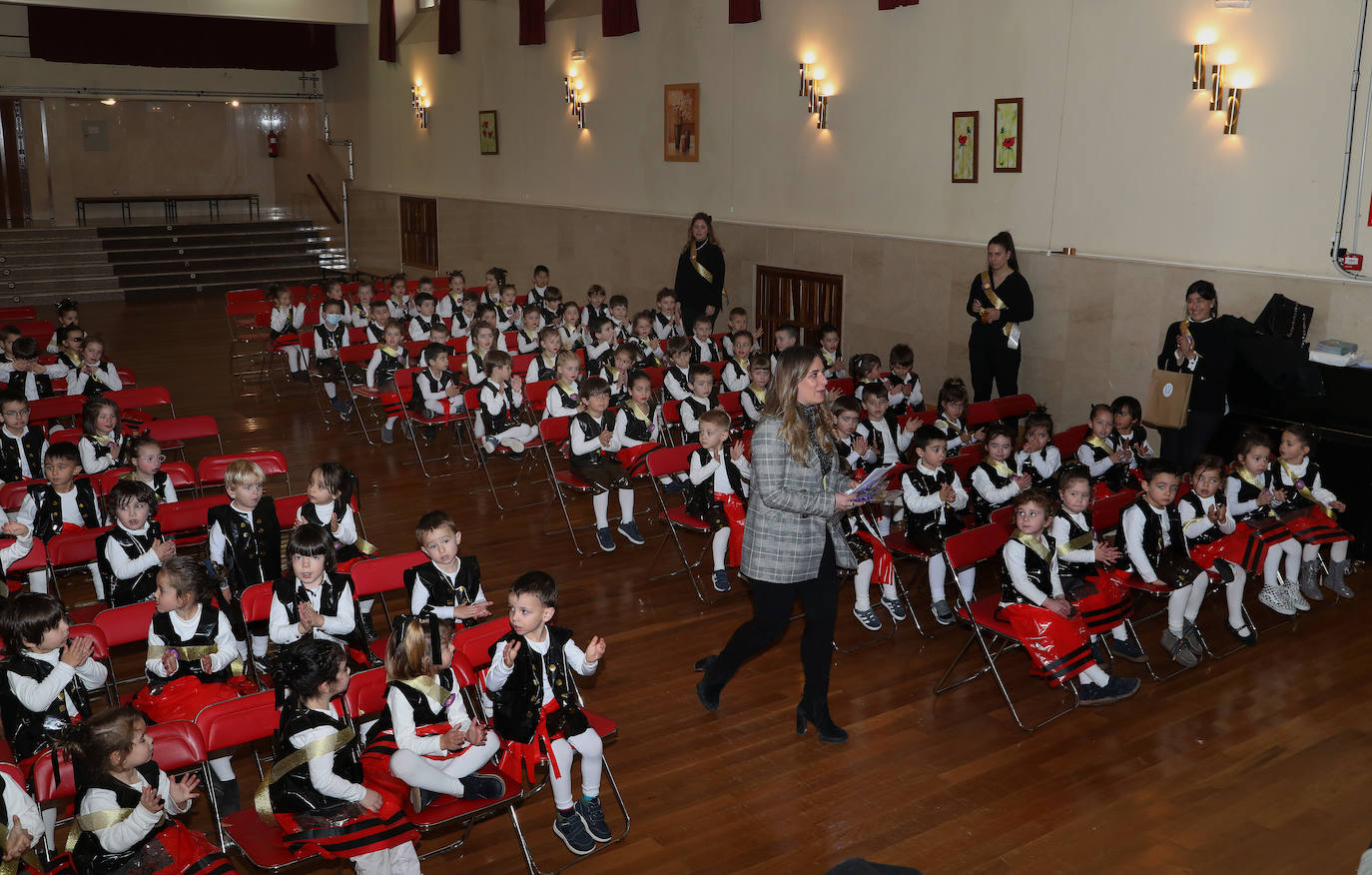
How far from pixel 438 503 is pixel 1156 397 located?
19.4 ft

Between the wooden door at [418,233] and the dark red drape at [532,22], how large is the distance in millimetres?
4649

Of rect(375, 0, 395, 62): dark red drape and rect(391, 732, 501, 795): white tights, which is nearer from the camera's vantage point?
rect(391, 732, 501, 795): white tights

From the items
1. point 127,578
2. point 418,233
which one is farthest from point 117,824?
point 418,233

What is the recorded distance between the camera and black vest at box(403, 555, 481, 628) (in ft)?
17.0

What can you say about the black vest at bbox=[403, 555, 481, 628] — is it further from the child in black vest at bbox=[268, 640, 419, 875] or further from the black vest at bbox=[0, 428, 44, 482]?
the black vest at bbox=[0, 428, 44, 482]

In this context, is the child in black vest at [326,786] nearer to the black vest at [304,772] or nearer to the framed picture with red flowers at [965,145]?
the black vest at [304,772]

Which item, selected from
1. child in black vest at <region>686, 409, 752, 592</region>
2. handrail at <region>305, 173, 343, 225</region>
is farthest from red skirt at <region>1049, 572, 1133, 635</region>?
handrail at <region>305, 173, 343, 225</region>

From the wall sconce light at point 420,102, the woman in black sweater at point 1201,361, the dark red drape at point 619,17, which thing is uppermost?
the dark red drape at point 619,17

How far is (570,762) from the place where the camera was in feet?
14.2

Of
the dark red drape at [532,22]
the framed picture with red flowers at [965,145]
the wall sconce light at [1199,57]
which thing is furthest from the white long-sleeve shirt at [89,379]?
the wall sconce light at [1199,57]

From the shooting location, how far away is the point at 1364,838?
4504mm

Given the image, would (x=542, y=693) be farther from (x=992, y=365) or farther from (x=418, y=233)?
(x=418, y=233)

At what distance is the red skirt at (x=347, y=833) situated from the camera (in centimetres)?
364

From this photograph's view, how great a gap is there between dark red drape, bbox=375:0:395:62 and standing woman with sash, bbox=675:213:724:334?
1156 cm
